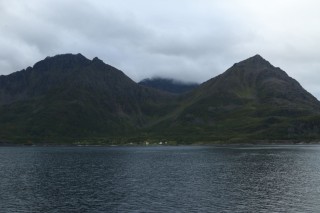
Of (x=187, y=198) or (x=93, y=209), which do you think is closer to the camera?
(x=93, y=209)

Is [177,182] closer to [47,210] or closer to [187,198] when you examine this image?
[187,198]

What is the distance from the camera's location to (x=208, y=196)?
Answer: 96750 mm

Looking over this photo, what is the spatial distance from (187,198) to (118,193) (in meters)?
19.7

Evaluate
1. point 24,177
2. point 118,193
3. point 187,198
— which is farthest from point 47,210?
point 24,177

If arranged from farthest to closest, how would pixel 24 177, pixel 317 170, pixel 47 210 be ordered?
pixel 317 170 → pixel 24 177 → pixel 47 210

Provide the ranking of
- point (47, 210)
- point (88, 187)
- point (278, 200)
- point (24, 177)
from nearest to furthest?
point (47, 210) < point (278, 200) < point (88, 187) < point (24, 177)

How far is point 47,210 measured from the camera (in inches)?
3270

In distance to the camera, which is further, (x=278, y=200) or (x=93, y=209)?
(x=278, y=200)

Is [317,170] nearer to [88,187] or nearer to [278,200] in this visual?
[278,200]

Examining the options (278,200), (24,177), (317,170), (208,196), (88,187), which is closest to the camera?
(278,200)

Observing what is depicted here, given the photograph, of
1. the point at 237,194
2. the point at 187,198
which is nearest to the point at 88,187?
the point at 187,198

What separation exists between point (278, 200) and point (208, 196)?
16498 millimetres

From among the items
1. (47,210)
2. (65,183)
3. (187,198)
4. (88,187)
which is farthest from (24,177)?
(187,198)

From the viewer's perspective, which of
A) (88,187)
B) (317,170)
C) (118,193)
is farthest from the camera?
(317,170)
